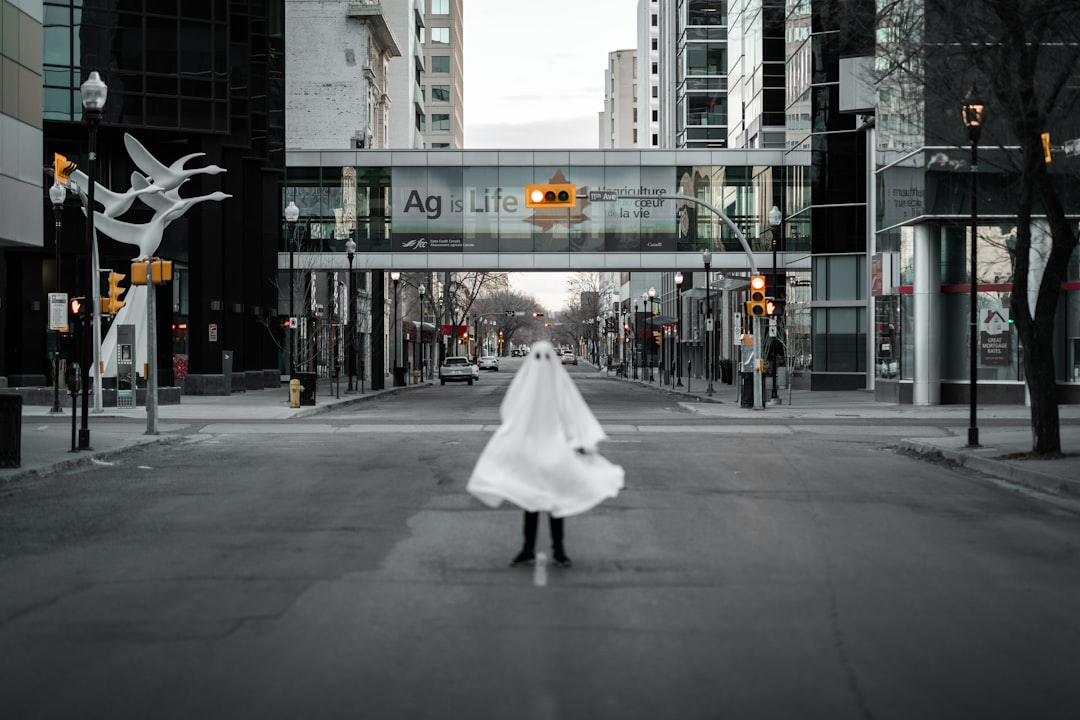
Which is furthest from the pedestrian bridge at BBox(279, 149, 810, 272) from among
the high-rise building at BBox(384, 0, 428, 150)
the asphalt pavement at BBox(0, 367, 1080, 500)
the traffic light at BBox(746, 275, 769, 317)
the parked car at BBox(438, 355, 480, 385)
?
the high-rise building at BBox(384, 0, 428, 150)

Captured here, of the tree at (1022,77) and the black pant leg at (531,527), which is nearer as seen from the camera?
the black pant leg at (531,527)

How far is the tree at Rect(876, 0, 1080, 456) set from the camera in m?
16.2

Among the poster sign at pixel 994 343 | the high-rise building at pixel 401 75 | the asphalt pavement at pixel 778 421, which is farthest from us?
the high-rise building at pixel 401 75

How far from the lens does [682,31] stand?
95750 millimetres

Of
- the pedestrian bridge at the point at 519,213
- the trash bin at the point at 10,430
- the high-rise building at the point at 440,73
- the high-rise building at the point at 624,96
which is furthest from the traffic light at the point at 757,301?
the high-rise building at the point at 624,96

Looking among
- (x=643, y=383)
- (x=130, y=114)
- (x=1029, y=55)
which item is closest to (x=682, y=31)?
(x=643, y=383)

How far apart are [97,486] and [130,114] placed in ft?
103

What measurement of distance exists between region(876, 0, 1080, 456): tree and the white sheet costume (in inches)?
383

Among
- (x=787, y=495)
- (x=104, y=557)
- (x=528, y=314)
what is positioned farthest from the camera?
(x=528, y=314)

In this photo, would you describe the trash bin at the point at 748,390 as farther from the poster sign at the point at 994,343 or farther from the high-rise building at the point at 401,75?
the high-rise building at the point at 401,75

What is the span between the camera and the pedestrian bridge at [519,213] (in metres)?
50.9

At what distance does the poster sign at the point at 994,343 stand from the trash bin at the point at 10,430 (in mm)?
26640

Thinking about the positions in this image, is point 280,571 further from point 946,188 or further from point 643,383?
point 643,383

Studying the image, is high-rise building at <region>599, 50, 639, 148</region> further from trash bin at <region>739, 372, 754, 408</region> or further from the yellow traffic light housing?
the yellow traffic light housing
